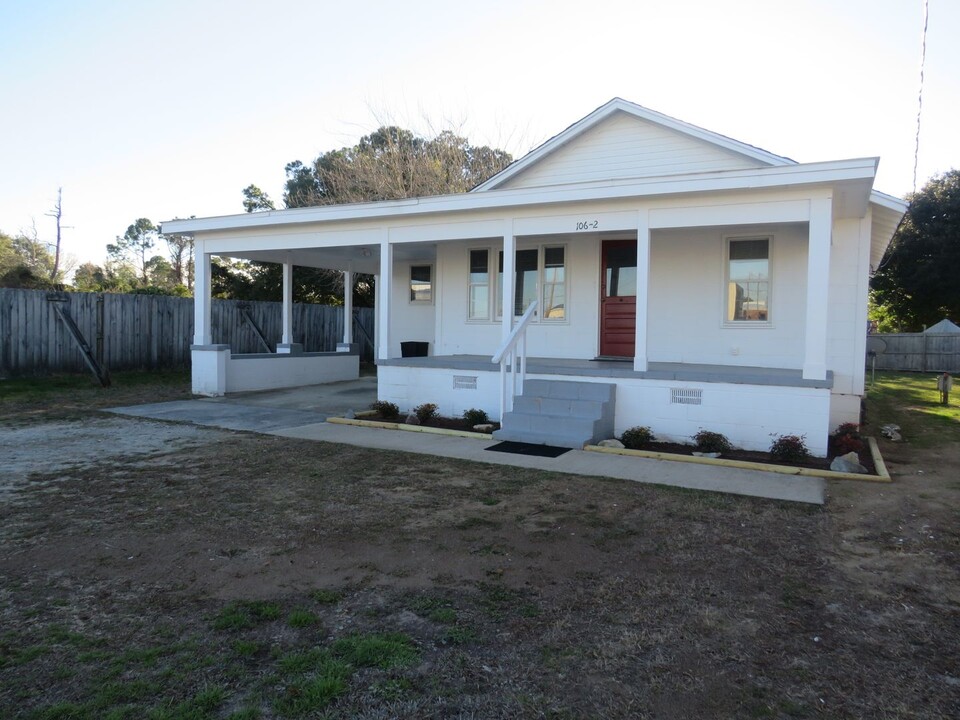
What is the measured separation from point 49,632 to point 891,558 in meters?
4.94

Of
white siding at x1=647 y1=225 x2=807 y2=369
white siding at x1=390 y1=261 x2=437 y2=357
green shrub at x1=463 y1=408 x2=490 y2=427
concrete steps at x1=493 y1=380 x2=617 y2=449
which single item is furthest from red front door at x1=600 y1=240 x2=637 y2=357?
white siding at x1=390 y1=261 x2=437 y2=357

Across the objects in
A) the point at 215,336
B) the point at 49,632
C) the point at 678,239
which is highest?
the point at 678,239

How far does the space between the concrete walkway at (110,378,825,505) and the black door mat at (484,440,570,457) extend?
17 cm

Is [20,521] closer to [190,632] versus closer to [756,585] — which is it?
[190,632]

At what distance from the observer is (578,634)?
10.7ft

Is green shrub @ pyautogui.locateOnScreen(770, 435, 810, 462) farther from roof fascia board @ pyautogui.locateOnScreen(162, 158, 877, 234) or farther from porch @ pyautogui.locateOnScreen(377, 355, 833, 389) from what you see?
roof fascia board @ pyautogui.locateOnScreen(162, 158, 877, 234)

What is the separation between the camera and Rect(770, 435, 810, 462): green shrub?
24.7 ft

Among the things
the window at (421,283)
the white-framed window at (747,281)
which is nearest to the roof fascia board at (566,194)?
the white-framed window at (747,281)

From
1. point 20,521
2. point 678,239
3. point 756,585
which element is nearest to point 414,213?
point 678,239

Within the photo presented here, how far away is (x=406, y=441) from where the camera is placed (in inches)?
338

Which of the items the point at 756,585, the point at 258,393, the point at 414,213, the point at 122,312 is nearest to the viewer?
the point at 756,585

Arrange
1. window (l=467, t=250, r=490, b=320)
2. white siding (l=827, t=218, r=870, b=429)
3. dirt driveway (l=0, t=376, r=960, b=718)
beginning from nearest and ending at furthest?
1. dirt driveway (l=0, t=376, r=960, b=718)
2. white siding (l=827, t=218, r=870, b=429)
3. window (l=467, t=250, r=490, b=320)

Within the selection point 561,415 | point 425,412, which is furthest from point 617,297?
point 425,412

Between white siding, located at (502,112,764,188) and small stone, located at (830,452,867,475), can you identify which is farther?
white siding, located at (502,112,764,188)
